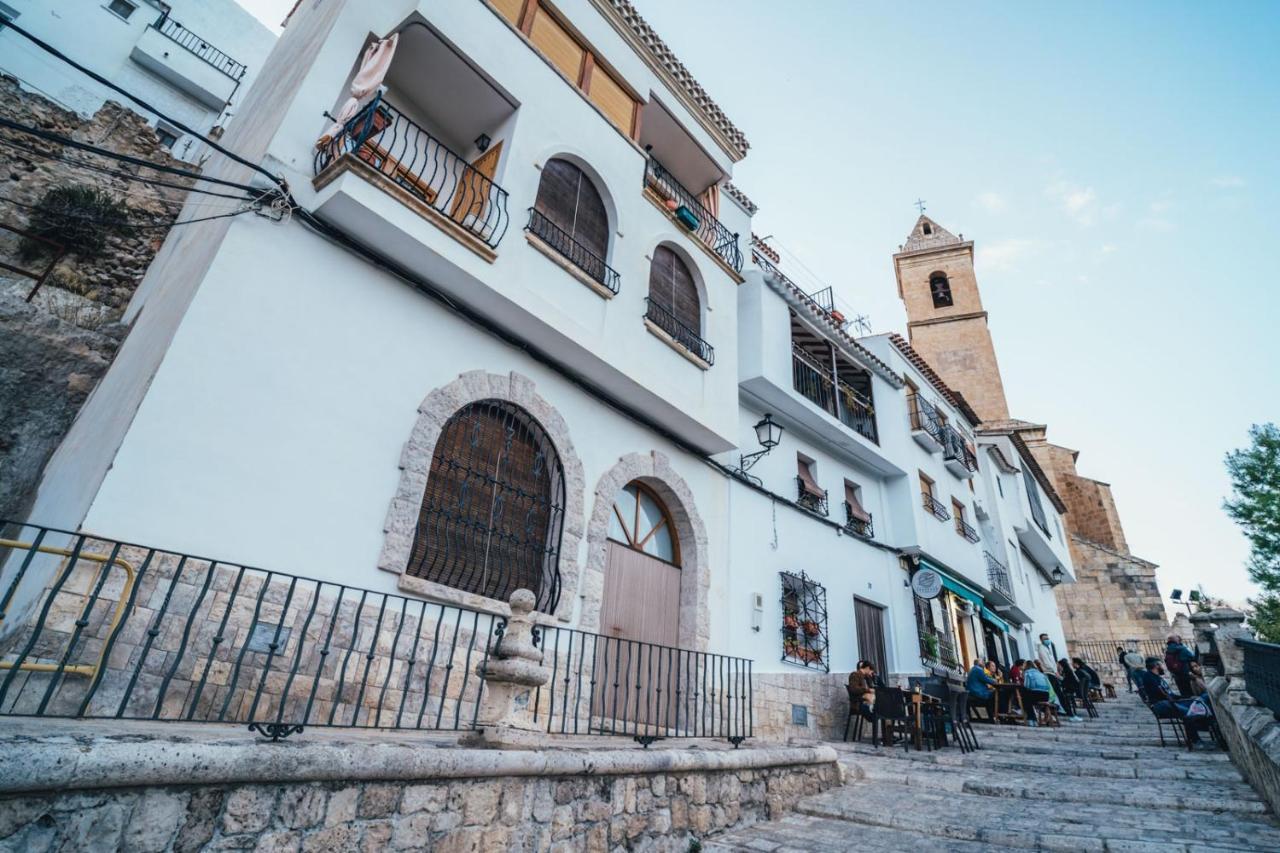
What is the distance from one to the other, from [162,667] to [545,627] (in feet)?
10.6

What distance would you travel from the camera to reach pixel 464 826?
11.6ft

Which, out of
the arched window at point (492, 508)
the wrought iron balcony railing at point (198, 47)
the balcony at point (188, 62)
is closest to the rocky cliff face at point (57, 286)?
the arched window at point (492, 508)

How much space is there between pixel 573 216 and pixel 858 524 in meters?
8.75

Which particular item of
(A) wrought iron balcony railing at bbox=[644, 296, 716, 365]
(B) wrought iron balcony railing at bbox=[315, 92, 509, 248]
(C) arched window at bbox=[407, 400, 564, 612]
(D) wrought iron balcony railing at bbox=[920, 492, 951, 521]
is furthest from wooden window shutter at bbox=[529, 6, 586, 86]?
(D) wrought iron balcony railing at bbox=[920, 492, 951, 521]

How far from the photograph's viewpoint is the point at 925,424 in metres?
15.8

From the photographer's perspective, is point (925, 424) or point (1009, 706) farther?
point (925, 424)

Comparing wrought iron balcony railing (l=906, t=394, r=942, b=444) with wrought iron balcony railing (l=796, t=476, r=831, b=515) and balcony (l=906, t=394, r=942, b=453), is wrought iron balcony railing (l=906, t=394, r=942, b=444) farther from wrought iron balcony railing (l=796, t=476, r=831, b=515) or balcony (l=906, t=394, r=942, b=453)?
wrought iron balcony railing (l=796, t=476, r=831, b=515)

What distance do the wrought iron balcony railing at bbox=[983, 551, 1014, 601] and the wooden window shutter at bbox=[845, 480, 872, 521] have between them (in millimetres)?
6416

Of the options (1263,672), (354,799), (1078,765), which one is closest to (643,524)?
(354,799)

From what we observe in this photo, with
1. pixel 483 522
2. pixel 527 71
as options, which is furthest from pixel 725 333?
pixel 483 522

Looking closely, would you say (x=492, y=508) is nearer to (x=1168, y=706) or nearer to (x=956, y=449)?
(x=1168, y=706)

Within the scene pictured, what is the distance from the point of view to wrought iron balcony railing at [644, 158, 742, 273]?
10.2 meters

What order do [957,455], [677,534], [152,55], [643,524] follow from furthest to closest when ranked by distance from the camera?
[152,55] < [957,455] < [677,534] < [643,524]

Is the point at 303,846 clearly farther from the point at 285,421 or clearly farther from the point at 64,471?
the point at 64,471
